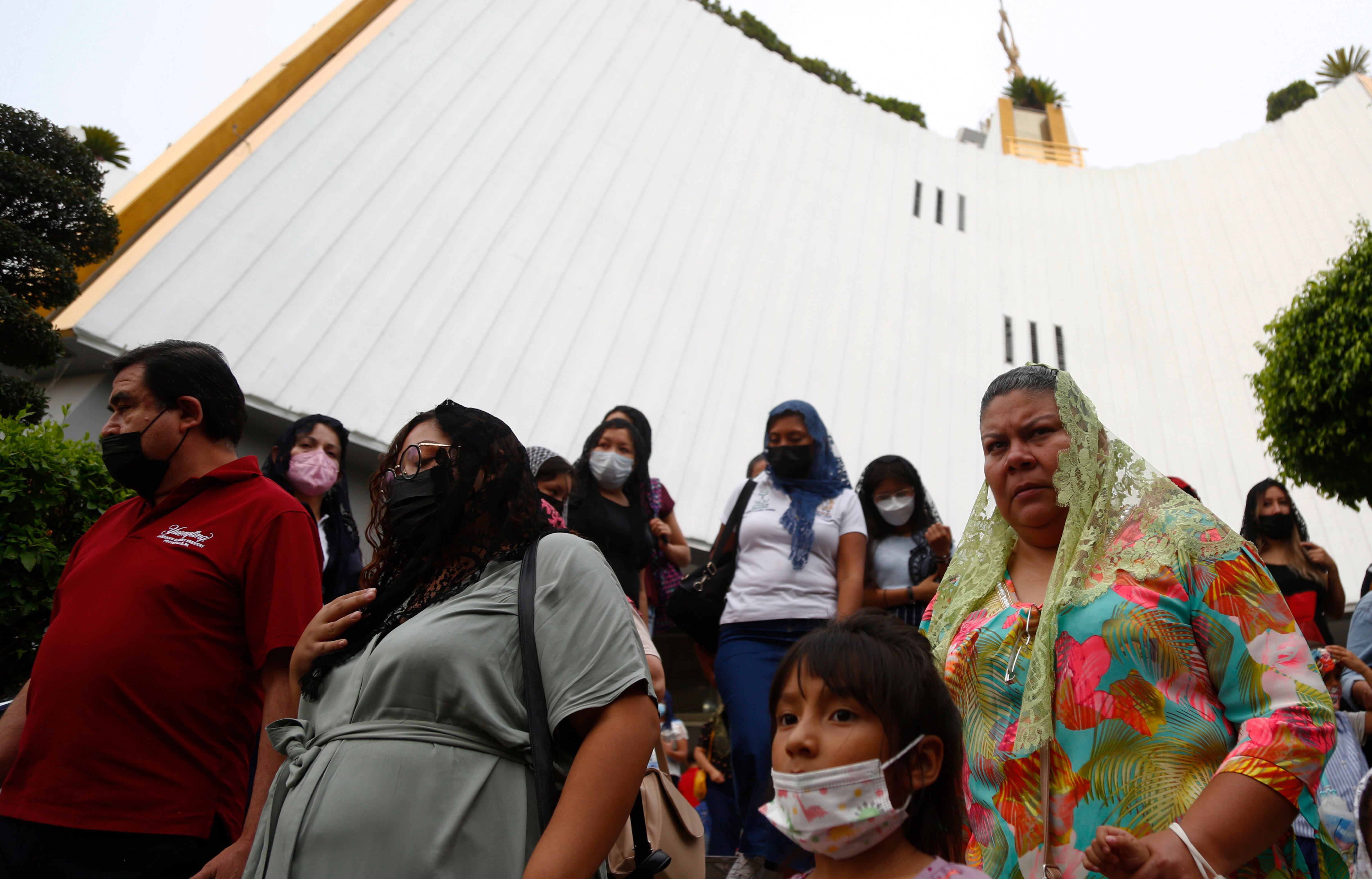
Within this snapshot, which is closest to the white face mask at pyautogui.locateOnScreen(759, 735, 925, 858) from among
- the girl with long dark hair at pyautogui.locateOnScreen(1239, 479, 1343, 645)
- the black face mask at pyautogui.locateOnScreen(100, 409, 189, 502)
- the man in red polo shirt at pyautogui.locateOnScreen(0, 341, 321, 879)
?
the man in red polo shirt at pyautogui.locateOnScreen(0, 341, 321, 879)

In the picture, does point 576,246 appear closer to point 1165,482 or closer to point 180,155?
point 180,155

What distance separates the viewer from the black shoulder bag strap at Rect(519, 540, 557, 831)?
5.00 ft

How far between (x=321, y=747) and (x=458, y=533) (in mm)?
458

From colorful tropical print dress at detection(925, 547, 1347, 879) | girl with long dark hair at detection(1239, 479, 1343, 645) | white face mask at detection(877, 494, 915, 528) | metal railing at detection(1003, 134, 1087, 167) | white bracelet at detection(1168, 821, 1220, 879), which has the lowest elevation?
white bracelet at detection(1168, 821, 1220, 879)

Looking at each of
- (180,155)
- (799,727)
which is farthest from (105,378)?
(799,727)

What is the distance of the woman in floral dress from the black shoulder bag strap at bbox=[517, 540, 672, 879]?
609 mm

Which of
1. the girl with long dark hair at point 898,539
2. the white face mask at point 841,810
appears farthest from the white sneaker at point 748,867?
the white face mask at point 841,810

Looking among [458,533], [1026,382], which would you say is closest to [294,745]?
[458,533]

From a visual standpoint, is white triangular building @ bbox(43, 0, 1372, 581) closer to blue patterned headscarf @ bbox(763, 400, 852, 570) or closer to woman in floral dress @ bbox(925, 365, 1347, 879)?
blue patterned headscarf @ bbox(763, 400, 852, 570)

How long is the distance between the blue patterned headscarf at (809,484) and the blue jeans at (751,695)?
276 millimetres

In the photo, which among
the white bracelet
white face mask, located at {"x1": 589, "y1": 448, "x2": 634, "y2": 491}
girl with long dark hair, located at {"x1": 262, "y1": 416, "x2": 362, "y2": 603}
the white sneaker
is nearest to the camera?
the white bracelet

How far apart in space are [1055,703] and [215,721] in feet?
5.84

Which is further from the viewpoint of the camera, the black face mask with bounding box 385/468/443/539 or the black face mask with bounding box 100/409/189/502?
the black face mask with bounding box 100/409/189/502

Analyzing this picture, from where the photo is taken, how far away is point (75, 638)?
207 cm
